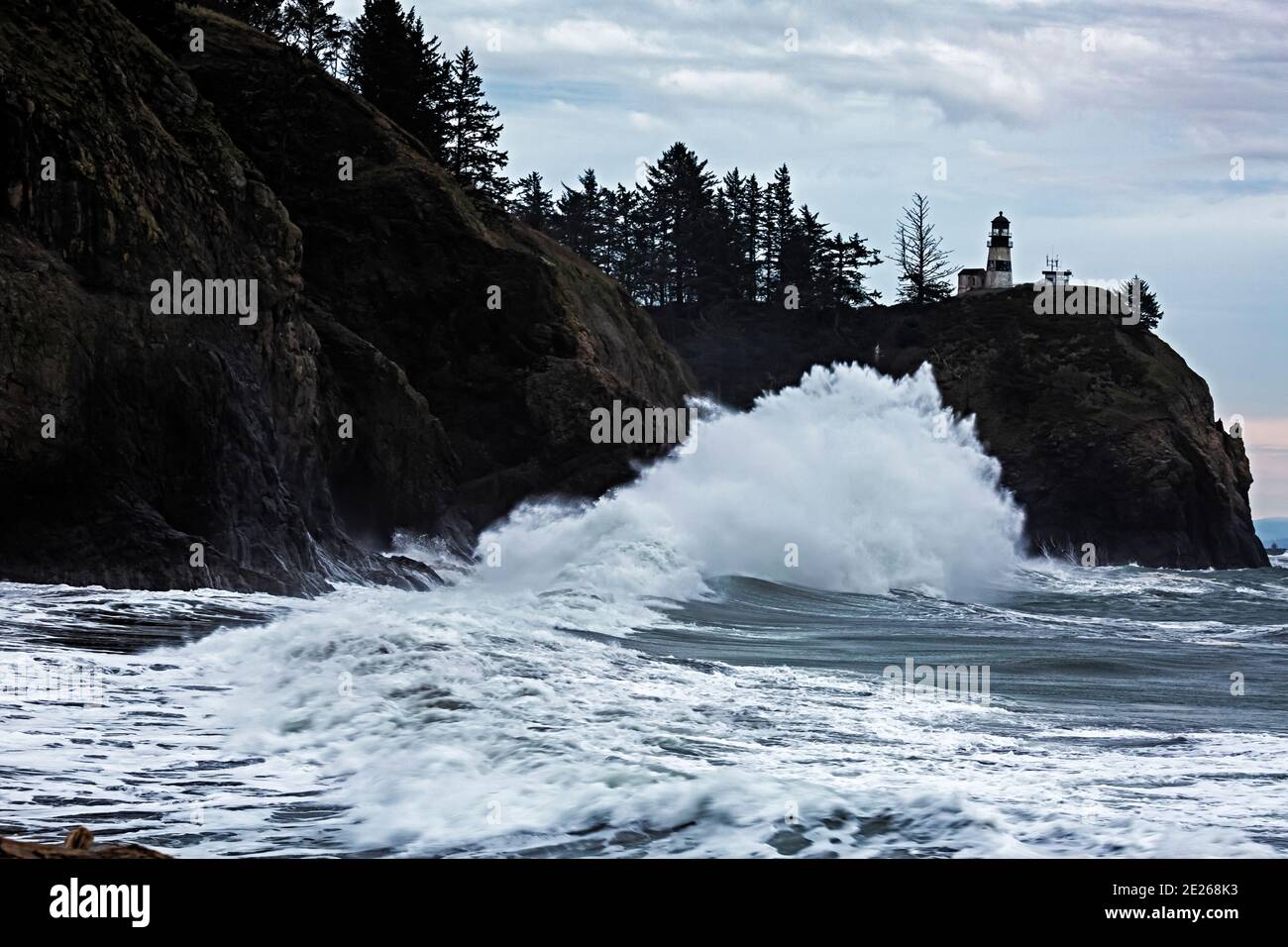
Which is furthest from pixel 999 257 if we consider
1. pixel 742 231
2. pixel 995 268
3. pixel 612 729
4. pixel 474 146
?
pixel 612 729

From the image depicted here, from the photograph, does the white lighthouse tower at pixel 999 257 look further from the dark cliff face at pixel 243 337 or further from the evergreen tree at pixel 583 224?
the dark cliff face at pixel 243 337

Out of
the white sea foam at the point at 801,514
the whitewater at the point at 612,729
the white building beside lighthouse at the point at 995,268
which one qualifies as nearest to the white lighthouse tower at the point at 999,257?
the white building beside lighthouse at the point at 995,268

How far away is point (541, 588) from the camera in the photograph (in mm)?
21703

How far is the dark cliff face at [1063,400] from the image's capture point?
63.6m

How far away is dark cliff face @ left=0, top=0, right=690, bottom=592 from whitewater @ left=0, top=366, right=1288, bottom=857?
1922 millimetres

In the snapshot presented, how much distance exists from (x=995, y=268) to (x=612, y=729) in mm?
75983

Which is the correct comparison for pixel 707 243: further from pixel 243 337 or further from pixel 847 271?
pixel 243 337

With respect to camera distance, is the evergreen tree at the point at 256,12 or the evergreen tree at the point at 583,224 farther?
the evergreen tree at the point at 583,224

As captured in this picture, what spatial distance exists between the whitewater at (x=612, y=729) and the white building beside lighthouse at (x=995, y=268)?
59.9m

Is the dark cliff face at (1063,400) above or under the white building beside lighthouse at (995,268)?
under

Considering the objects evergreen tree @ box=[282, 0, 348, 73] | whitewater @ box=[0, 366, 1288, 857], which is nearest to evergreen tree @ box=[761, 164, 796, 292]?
evergreen tree @ box=[282, 0, 348, 73]

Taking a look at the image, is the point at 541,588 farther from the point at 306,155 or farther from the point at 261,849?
the point at 306,155

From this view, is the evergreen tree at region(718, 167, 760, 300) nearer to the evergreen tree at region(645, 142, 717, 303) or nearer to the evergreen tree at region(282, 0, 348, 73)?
the evergreen tree at region(645, 142, 717, 303)

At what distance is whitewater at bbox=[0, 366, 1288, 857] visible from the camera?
6.49m
